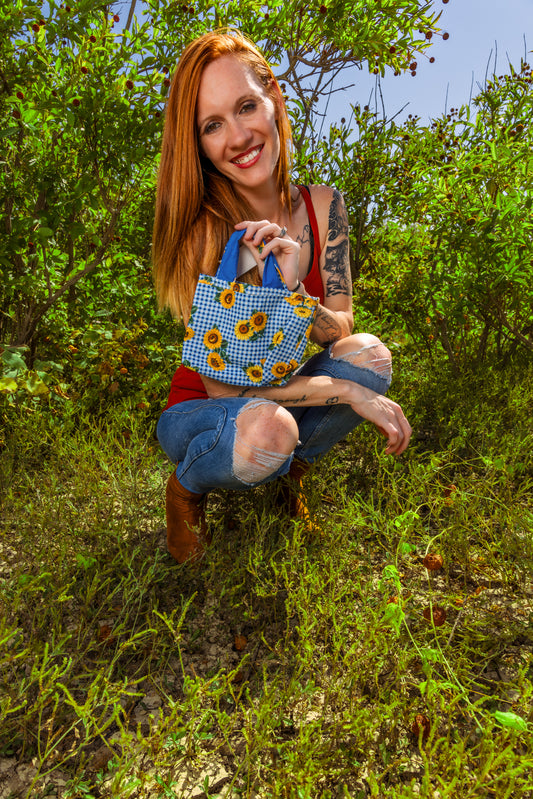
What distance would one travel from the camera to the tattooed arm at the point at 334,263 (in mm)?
2008

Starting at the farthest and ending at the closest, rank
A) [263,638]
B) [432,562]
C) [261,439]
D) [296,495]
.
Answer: [296,495]
[432,562]
[261,439]
[263,638]

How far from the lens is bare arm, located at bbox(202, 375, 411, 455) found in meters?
1.77

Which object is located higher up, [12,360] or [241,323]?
[241,323]

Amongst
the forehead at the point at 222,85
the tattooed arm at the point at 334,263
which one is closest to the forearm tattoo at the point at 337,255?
the tattooed arm at the point at 334,263

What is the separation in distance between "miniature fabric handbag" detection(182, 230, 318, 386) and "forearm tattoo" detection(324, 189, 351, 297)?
413 millimetres

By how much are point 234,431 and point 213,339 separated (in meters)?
0.30

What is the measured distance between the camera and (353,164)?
126 inches

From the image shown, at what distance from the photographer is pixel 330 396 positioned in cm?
181

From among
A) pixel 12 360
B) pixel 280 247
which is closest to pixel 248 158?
pixel 280 247

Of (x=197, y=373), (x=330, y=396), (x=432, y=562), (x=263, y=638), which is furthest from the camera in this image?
(x=197, y=373)

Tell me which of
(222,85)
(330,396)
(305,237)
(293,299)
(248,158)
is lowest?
(330,396)

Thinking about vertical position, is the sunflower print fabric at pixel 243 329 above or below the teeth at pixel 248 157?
below

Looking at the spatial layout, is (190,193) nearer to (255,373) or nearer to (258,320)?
(258,320)

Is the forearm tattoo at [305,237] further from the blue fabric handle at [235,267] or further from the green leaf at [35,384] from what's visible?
the green leaf at [35,384]
